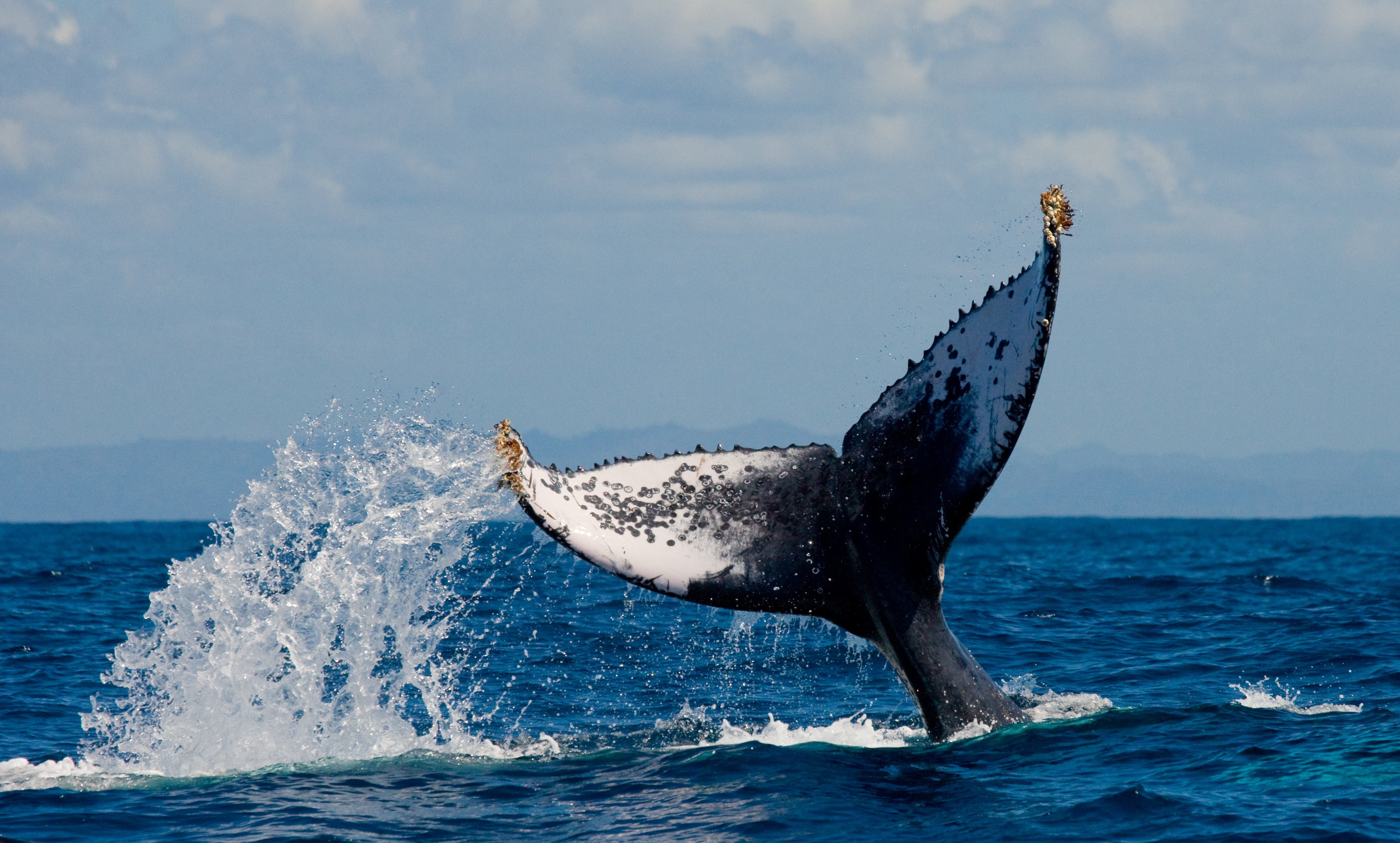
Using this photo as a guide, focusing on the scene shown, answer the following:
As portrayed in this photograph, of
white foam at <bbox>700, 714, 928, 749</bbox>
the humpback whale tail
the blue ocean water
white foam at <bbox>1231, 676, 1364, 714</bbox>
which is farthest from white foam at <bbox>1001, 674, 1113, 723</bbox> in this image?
the humpback whale tail

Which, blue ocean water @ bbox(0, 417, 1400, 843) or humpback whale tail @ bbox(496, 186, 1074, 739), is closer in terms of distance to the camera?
humpback whale tail @ bbox(496, 186, 1074, 739)

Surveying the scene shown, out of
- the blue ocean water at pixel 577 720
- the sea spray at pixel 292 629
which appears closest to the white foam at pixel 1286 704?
the blue ocean water at pixel 577 720

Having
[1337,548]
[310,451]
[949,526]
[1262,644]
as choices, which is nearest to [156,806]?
[310,451]

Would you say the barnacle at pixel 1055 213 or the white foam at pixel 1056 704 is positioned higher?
the barnacle at pixel 1055 213

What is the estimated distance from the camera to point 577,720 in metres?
12.4

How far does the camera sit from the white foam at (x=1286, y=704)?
11.2m

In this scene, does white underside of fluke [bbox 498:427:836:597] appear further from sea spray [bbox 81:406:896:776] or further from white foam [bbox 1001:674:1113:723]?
white foam [bbox 1001:674:1113:723]

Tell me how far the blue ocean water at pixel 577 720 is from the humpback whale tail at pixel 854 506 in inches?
26.8

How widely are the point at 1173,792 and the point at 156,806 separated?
6.33 m

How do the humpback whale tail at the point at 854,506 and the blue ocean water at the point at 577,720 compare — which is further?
the blue ocean water at the point at 577,720

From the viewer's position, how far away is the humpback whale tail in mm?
7348

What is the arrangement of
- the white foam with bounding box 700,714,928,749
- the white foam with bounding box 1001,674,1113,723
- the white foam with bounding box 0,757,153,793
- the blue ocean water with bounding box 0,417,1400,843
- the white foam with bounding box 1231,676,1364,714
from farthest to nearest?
the white foam with bounding box 1231,676,1364,714 < the white foam with bounding box 1001,674,1113,723 < the white foam with bounding box 700,714,928,749 < the white foam with bounding box 0,757,153,793 < the blue ocean water with bounding box 0,417,1400,843

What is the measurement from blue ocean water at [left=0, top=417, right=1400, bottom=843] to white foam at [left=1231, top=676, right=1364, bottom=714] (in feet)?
0.16

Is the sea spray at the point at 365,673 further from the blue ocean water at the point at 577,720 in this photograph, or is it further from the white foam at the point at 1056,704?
the white foam at the point at 1056,704
